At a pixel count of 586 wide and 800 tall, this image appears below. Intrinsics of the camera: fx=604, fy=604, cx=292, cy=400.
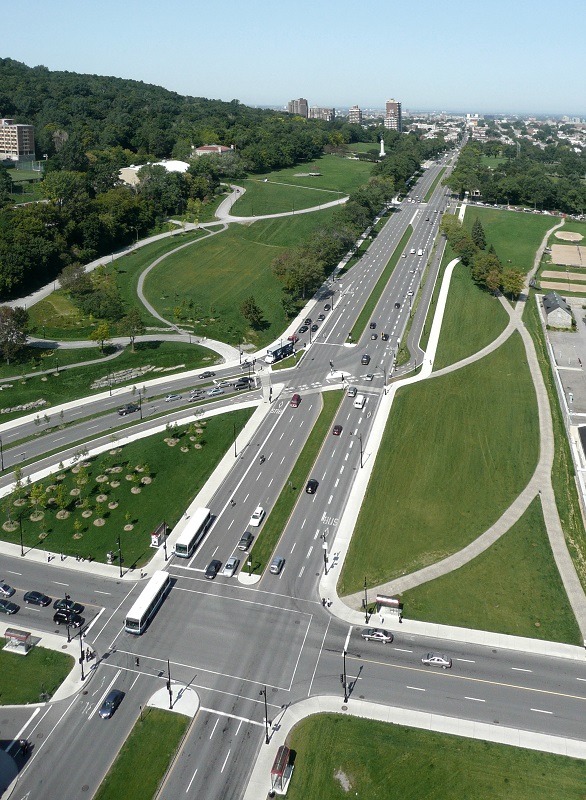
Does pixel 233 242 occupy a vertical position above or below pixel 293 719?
above

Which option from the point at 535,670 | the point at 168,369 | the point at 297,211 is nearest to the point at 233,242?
the point at 297,211

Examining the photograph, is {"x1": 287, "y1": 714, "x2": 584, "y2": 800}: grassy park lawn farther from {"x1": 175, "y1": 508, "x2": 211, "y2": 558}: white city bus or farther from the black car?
{"x1": 175, "y1": 508, "x2": 211, "y2": 558}: white city bus

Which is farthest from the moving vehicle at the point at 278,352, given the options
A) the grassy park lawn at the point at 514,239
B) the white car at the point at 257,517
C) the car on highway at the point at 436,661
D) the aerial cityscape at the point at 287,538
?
the grassy park lawn at the point at 514,239

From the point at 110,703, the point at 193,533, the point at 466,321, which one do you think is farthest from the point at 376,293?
the point at 110,703

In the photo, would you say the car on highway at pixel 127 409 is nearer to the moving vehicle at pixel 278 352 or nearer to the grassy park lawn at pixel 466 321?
the moving vehicle at pixel 278 352

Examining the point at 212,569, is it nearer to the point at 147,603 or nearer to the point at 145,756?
the point at 147,603

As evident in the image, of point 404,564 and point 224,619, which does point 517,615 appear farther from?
point 224,619
